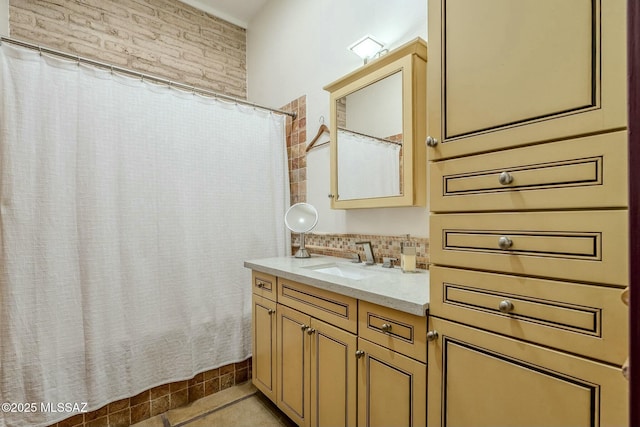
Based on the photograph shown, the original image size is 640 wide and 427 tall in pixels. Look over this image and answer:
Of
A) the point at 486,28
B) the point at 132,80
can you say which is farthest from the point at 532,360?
the point at 132,80

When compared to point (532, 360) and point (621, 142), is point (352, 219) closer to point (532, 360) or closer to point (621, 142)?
point (532, 360)

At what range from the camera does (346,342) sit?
1288 mm

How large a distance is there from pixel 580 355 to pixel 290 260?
1529 mm

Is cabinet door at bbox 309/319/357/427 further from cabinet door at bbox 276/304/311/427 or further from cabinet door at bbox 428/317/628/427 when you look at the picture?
cabinet door at bbox 428/317/628/427

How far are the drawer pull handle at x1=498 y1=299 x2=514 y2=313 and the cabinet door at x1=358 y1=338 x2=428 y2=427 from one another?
1.12 feet

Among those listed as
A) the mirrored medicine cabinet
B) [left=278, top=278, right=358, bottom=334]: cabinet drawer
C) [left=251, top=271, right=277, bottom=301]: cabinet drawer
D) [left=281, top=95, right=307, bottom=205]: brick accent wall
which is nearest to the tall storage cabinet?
[left=278, top=278, right=358, bottom=334]: cabinet drawer

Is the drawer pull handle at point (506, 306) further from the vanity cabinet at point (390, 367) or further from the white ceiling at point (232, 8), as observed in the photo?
the white ceiling at point (232, 8)

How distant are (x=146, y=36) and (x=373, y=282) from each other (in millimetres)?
2659

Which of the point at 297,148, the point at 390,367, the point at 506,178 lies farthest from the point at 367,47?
the point at 390,367

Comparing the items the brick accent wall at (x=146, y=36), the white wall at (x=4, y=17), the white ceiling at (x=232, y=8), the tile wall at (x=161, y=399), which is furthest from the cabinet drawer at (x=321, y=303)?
the white ceiling at (x=232, y=8)

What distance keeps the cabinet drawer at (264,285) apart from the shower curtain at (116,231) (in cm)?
36

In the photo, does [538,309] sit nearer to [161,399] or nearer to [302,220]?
[302,220]

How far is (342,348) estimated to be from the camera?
1.31m

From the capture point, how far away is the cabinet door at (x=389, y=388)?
1041mm
